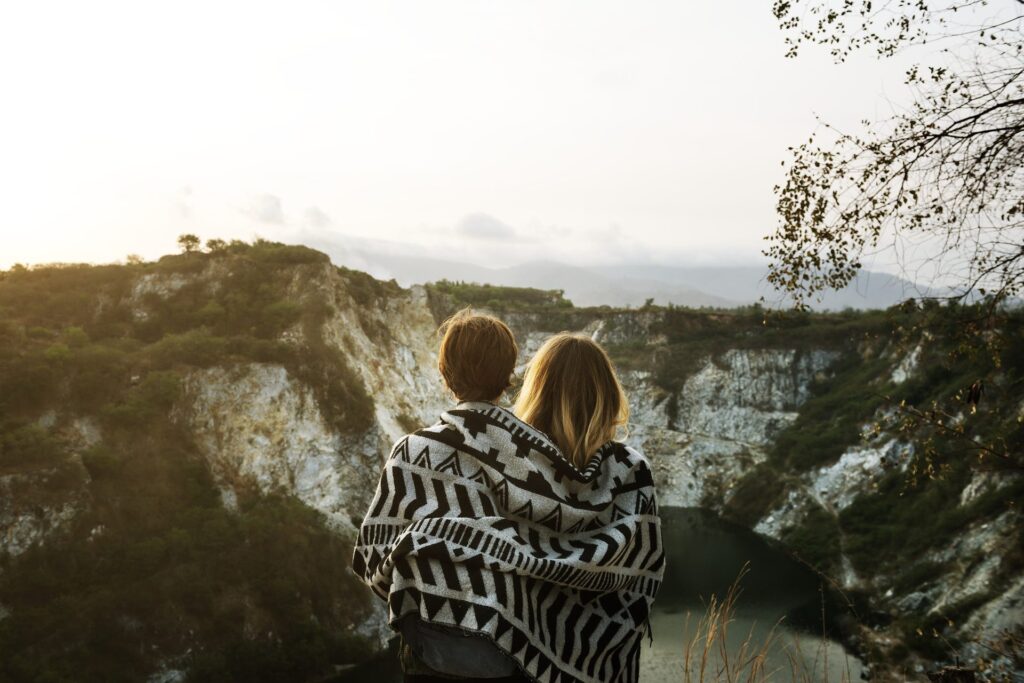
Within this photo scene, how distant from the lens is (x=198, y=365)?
23.0 metres

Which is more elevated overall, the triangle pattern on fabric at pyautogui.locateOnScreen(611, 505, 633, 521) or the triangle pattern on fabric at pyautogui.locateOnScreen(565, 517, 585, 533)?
the triangle pattern on fabric at pyautogui.locateOnScreen(611, 505, 633, 521)

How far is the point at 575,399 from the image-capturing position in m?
2.49

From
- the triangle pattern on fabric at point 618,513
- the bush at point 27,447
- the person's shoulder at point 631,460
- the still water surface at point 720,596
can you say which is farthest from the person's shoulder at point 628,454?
the bush at point 27,447

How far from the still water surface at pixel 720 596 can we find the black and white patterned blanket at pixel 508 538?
15640mm

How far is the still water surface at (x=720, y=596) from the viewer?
19.7 m

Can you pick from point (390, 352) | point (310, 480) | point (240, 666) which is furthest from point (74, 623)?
point (390, 352)

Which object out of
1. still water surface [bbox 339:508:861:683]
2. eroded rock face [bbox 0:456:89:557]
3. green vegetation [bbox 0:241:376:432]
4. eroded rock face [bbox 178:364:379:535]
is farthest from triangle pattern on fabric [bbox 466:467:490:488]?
green vegetation [bbox 0:241:376:432]

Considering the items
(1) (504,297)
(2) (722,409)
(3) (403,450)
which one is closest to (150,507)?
(3) (403,450)

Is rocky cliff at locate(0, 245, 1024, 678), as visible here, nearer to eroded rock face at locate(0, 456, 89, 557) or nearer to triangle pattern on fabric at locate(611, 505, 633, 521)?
eroded rock face at locate(0, 456, 89, 557)

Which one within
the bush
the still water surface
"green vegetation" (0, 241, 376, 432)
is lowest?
the still water surface

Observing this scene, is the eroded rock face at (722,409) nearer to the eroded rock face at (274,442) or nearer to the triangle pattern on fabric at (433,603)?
the eroded rock face at (274,442)

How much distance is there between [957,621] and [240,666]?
69.1 ft

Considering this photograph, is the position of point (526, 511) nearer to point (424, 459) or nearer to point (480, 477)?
point (480, 477)

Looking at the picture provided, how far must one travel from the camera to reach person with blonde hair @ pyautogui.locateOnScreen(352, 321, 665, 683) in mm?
2287
